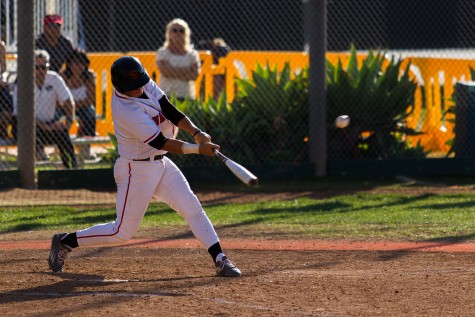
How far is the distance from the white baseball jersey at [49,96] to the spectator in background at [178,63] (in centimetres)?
126

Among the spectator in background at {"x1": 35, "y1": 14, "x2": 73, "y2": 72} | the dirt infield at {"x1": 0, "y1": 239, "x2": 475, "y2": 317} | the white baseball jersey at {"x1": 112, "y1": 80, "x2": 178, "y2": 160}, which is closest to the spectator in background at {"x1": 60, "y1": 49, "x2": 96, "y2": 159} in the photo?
the spectator in background at {"x1": 35, "y1": 14, "x2": 73, "y2": 72}

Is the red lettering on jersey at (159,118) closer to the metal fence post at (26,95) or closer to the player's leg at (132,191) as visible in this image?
the player's leg at (132,191)

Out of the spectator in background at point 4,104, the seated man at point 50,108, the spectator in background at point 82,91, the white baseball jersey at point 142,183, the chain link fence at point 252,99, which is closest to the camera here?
the white baseball jersey at point 142,183

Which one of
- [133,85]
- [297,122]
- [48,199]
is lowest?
[48,199]

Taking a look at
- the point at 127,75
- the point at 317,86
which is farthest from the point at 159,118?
the point at 317,86

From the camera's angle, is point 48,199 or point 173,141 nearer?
point 173,141

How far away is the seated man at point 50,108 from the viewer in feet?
40.9

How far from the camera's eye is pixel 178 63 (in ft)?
42.5

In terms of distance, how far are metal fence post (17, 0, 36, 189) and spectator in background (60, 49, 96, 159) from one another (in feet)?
5.31

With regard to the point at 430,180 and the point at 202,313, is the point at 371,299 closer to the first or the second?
the point at 202,313

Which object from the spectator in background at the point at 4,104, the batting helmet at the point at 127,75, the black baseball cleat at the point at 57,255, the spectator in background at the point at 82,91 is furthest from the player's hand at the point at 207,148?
the spectator in background at the point at 82,91

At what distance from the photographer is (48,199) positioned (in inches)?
453

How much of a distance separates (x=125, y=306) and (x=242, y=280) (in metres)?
1.14

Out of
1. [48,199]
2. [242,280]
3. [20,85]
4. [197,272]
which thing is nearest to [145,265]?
[197,272]
